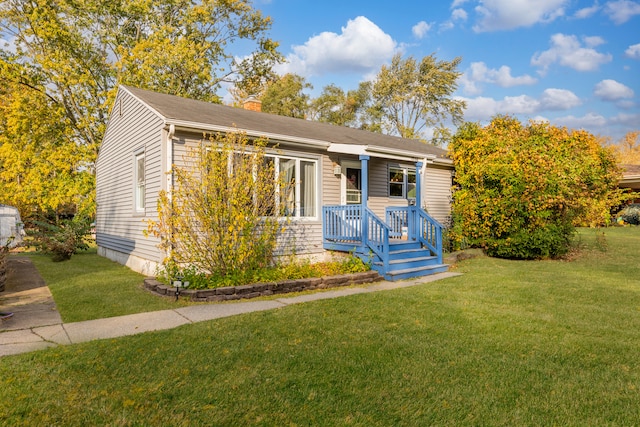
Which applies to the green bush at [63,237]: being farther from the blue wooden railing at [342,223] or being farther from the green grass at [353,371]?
the green grass at [353,371]

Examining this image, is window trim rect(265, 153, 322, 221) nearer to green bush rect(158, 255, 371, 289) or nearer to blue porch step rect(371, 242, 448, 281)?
green bush rect(158, 255, 371, 289)

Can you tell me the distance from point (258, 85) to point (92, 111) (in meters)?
11.0

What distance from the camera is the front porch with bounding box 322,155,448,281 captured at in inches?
332

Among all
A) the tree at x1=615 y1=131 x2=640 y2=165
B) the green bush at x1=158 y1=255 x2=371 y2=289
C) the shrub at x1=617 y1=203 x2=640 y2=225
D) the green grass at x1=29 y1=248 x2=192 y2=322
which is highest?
the tree at x1=615 y1=131 x2=640 y2=165

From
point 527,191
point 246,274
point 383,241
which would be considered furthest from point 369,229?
point 527,191

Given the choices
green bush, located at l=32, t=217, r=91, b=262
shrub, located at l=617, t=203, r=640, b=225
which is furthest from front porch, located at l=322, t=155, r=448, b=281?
shrub, located at l=617, t=203, r=640, b=225

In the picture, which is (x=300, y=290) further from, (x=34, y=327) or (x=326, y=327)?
(x=34, y=327)

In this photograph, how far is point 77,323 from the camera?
492 centimetres

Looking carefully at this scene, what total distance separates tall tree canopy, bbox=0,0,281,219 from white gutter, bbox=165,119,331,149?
43.9ft

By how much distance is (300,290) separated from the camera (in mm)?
6984

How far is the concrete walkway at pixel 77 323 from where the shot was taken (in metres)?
4.28

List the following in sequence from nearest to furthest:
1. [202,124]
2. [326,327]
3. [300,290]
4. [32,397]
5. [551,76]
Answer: [32,397] → [326,327] → [300,290] → [202,124] → [551,76]

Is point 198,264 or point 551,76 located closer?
point 198,264

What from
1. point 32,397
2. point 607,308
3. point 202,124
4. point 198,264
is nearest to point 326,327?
point 32,397
